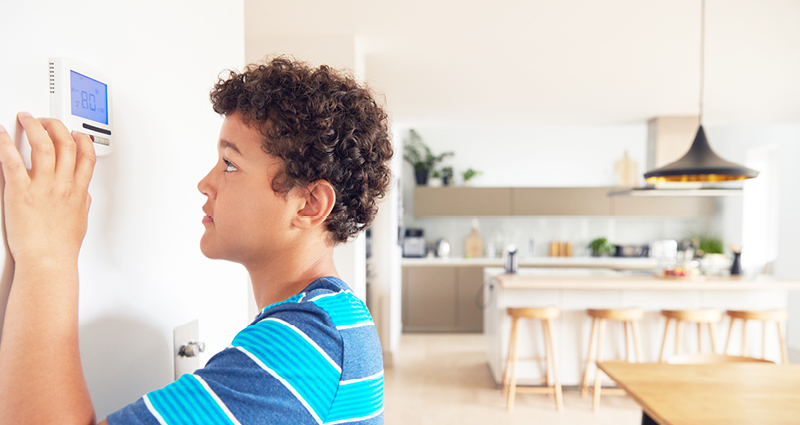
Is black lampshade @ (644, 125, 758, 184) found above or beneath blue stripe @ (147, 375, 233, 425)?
above

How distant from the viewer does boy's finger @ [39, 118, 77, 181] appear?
61 centimetres

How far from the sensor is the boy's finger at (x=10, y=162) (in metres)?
0.56

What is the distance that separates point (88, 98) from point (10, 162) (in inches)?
6.8

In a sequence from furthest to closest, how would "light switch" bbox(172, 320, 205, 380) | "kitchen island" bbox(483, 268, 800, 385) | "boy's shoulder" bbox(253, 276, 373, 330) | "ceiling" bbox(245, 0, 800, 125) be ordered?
"kitchen island" bbox(483, 268, 800, 385), "ceiling" bbox(245, 0, 800, 125), "light switch" bbox(172, 320, 205, 380), "boy's shoulder" bbox(253, 276, 373, 330)

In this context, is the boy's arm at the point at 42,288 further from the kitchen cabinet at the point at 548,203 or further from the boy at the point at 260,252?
the kitchen cabinet at the point at 548,203

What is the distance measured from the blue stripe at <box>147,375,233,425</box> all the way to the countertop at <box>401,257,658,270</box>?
19.1ft

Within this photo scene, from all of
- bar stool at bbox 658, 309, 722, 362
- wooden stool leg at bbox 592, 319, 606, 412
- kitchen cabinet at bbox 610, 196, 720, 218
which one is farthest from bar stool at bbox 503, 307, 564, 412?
kitchen cabinet at bbox 610, 196, 720, 218

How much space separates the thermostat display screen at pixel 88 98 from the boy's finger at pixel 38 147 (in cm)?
7

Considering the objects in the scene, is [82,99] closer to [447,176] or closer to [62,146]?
[62,146]

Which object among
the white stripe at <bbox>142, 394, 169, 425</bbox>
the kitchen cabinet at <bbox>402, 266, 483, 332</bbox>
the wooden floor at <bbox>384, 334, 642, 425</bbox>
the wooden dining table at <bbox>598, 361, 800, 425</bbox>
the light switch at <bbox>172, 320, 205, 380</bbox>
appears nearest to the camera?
the white stripe at <bbox>142, 394, 169, 425</bbox>

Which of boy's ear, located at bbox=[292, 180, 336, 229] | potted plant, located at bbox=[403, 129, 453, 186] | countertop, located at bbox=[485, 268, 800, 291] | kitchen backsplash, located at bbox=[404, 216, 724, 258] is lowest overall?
countertop, located at bbox=[485, 268, 800, 291]

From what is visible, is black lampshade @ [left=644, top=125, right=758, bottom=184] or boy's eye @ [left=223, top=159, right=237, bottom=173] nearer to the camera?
boy's eye @ [left=223, top=159, right=237, bottom=173]

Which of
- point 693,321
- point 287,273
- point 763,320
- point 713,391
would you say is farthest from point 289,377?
point 763,320

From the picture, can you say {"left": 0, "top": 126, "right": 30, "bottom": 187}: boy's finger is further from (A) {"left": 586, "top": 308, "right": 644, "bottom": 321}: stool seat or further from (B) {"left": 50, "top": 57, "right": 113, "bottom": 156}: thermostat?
(A) {"left": 586, "top": 308, "right": 644, "bottom": 321}: stool seat
